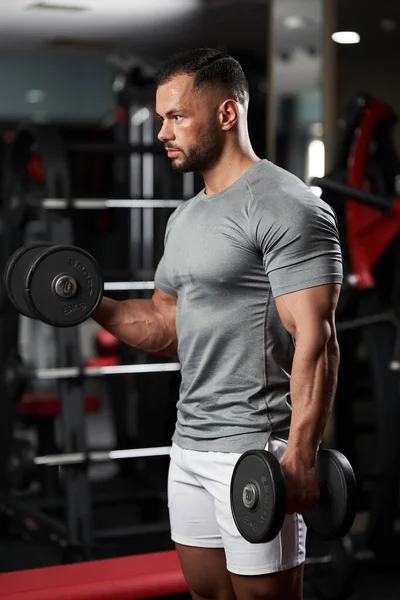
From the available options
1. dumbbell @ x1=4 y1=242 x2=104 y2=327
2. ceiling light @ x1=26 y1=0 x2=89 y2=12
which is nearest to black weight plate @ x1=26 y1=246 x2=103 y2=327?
dumbbell @ x1=4 y1=242 x2=104 y2=327

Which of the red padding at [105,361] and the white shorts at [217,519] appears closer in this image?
the white shorts at [217,519]

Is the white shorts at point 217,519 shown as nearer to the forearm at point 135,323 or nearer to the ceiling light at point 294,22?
the forearm at point 135,323

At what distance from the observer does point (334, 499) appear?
61.4 inches

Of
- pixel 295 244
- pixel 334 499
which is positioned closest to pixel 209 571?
pixel 334 499

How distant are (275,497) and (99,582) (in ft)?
3.24

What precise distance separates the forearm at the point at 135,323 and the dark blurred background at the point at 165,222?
0.73 meters

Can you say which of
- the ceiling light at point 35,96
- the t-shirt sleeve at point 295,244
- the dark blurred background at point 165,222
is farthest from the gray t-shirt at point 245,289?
the ceiling light at point 35,96

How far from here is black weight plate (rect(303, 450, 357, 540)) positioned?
154 cm

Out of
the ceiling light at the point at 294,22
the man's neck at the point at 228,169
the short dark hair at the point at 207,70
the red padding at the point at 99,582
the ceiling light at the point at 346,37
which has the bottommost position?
the red padding at the point at 99,582

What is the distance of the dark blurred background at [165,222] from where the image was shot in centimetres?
315

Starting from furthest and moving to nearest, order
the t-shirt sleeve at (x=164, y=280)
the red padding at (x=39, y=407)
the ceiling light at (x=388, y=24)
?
the red padding at (x=39, y=407) → the ceiling light at (x=388, y=24) → the t-shirt sleeve at (x=164, y=280)

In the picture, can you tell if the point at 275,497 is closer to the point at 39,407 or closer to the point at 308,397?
the point at 308,397

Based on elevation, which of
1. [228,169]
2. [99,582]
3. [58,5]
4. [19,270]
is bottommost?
[99,582]

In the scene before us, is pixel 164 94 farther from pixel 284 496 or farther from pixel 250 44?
pixel 250 44
